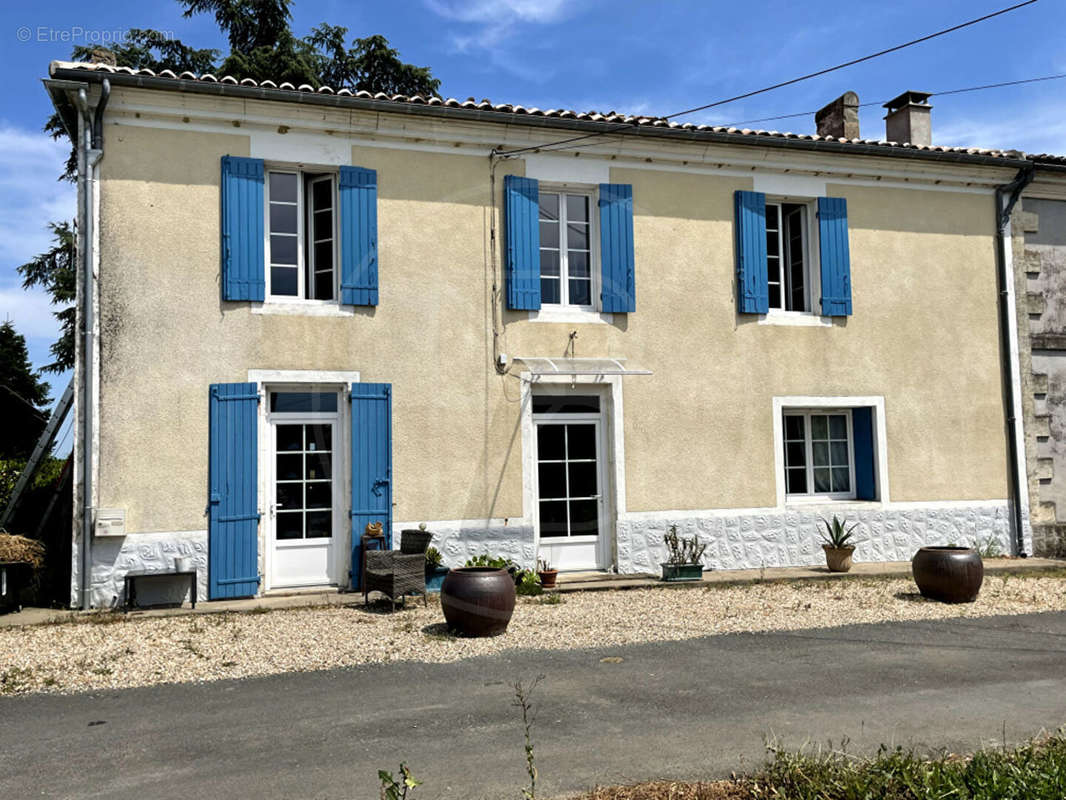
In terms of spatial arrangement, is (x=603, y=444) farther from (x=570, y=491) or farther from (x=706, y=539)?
(x=706, y=539)

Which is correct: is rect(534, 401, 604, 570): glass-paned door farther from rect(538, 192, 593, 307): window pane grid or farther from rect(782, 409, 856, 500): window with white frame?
rect(782, 409, 856, 500): window with white frame

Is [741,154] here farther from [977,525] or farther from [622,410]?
[977,525]

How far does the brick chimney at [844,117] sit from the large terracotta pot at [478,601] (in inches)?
315

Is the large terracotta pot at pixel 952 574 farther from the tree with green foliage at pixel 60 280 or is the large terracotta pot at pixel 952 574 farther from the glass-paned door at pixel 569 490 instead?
the tree with green foliage at pixel 60 280

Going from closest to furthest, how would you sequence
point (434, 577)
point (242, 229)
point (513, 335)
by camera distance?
1. point (242, 229)
2. point (434, 577)
3. point (513, 335)

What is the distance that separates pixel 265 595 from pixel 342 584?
0.74 m

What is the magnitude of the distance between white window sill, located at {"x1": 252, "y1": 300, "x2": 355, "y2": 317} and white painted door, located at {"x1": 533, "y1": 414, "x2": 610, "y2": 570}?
7.73 ft

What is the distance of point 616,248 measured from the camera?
1009 cm

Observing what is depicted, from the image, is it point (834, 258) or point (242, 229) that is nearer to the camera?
point (242, 229)

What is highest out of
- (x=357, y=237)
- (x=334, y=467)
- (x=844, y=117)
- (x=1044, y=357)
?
(x=844, y=117)

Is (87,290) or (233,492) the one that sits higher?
(87,290)

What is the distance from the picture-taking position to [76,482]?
8.27 meters

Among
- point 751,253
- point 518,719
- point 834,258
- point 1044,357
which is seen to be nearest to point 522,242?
point 751,253

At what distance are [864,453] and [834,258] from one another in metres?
2.40
